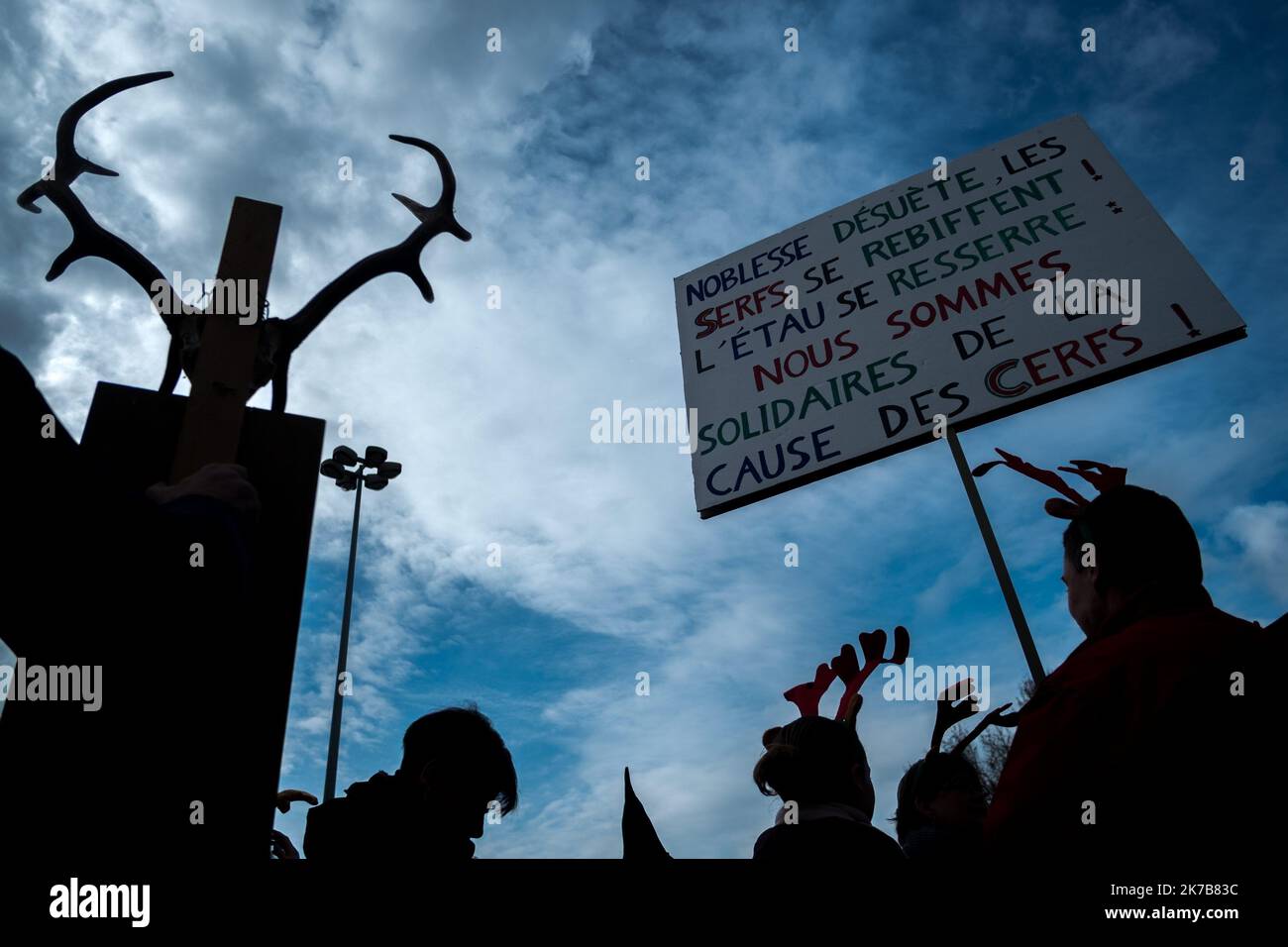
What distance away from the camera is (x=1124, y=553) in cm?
168

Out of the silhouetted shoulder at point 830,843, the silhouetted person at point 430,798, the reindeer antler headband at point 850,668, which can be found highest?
the reindeer antler headband at point 850,668

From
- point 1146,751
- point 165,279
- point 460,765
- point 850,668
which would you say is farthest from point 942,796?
point 165,279

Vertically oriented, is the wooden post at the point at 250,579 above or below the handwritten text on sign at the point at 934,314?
below

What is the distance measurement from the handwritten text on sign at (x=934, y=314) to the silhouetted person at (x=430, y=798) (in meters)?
1.99

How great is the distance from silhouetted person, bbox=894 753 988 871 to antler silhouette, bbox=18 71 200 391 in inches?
86.5

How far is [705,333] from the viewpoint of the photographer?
15.1ft

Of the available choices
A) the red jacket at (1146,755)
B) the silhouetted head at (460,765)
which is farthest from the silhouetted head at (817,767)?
the silhouetted head at (460,765)

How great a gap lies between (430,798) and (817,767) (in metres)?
0.95

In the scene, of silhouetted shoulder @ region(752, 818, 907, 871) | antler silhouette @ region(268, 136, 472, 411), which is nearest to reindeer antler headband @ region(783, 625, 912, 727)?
silhouetted shoulder @ region(752, 818, 907, 871)

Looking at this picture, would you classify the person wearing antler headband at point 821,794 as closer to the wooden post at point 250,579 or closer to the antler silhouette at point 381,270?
the wooden post at point 250,579

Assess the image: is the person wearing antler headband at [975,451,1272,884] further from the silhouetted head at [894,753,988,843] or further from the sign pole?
the sign pole

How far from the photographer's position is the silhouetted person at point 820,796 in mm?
1604
